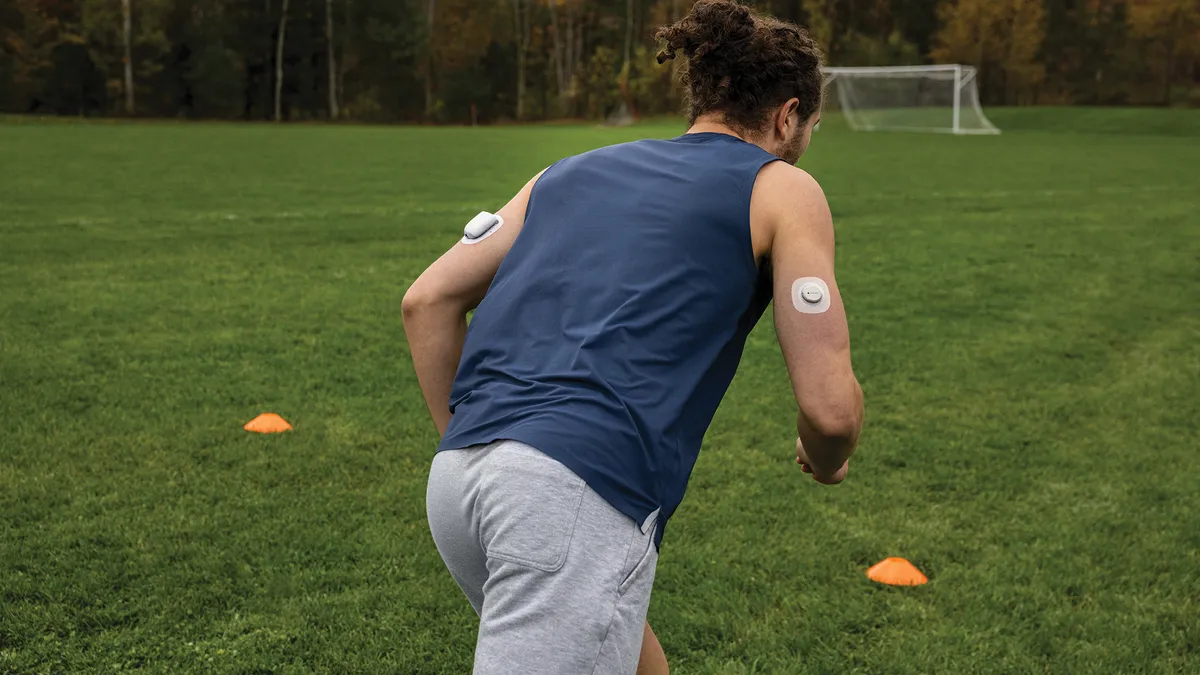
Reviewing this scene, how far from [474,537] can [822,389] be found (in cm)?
61

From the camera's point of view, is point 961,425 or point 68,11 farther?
point 68,11

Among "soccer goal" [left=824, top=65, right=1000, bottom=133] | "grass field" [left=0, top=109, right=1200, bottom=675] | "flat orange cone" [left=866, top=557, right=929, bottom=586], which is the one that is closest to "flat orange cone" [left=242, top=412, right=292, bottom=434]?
"grass field" [left=0, top=109, right=1200, bottom=675]

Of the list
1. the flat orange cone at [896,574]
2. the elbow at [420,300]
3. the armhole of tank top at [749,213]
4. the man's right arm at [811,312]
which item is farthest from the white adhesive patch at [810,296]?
the flat orange cone at [896,574]

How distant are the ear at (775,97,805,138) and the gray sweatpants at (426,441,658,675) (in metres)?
0.76

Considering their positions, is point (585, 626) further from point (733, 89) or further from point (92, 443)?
point (92, 443)

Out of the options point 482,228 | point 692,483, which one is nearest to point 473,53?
point 692,483

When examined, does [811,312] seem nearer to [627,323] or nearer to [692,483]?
[627,323]

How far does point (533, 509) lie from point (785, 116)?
0.85 m

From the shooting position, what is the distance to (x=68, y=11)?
57906mm

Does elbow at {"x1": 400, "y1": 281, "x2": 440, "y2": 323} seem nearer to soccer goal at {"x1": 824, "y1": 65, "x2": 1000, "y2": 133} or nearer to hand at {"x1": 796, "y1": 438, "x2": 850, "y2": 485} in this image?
hand at {"x1": 796, "y1": 438, "x2": 850, "y2": 485}

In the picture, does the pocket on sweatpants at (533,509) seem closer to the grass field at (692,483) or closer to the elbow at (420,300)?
the elbow at (420,300)

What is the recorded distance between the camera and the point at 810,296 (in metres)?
1.76

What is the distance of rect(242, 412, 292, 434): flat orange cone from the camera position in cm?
561

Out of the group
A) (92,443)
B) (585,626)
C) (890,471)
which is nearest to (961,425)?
(890,471)
